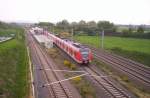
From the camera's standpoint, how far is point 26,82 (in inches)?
1241

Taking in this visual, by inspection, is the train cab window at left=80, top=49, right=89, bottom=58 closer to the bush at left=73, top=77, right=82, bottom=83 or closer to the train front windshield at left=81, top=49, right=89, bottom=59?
the train front windshield at left=81, top=49, right=89, bottom=59

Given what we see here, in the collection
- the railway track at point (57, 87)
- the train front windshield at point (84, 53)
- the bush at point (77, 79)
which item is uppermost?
the train front windshield at point (84, 53)

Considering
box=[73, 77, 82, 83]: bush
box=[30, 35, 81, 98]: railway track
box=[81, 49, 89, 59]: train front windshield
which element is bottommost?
box=[30, 35, 81, 98]: railway track

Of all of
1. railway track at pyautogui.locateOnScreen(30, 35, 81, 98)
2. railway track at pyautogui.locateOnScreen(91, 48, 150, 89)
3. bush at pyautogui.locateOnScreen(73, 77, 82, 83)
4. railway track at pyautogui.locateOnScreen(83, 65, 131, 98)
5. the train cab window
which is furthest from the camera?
the train cab window

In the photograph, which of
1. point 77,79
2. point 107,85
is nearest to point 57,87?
point 77,79

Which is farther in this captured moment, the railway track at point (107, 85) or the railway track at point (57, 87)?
the railway track at point (107, 85)

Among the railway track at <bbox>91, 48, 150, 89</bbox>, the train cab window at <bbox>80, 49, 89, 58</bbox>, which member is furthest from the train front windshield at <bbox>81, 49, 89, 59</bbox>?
the railway track at <bbox>91, 48, 150, 89</bbox>

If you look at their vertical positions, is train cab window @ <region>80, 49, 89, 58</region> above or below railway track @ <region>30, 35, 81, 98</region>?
above

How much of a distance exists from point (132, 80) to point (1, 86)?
1651cm

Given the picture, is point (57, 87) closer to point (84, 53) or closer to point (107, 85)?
point (107, 85)

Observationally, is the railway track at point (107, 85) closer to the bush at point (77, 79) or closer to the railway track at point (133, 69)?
the bush at point (77, 79)

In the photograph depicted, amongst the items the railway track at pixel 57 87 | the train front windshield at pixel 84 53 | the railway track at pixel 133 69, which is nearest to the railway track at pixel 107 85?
the train front windshield at pixel 84 53

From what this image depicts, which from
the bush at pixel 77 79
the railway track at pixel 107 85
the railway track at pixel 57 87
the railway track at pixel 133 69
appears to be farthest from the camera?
the railway track at pixel 133 69

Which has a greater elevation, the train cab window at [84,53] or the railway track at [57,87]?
the train cab window at [84,53]
